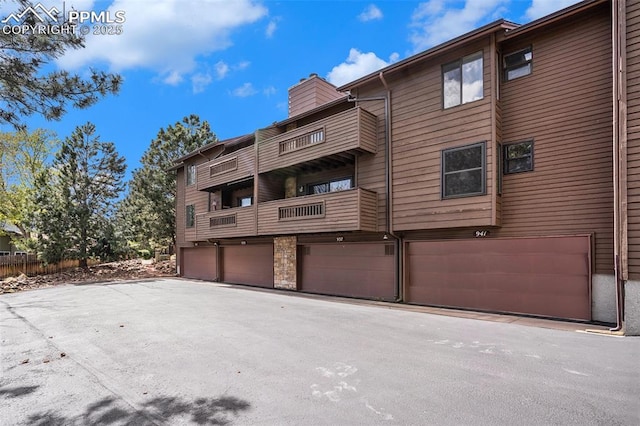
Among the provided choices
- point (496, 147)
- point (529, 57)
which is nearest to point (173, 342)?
point (496, 147)

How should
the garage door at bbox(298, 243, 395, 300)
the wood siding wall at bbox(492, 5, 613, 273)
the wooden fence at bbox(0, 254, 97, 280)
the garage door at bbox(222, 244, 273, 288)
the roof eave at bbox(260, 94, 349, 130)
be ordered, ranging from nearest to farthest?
the wood siding wall at bbox(492, 5, 613, 273)
the garage door at bbox(298, 243, 395, 300)
the roof eave at bbox(260, 94, 349, 130)
the garage door at bbox(222, 244, 273, 288)
the wooden fence at bbox(0, 254, 97, 280)

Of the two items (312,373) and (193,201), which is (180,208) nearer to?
(193,201)

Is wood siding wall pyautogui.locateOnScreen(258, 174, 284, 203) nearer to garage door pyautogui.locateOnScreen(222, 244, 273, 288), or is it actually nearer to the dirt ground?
garage door pyautogui.locateOnScreen(222, 244, 273, 288)

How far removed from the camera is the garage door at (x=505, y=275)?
8547 mm

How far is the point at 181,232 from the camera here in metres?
23.2

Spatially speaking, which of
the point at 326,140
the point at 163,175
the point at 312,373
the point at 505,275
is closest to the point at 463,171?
the point at 505,275

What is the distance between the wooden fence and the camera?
2220 centimetres

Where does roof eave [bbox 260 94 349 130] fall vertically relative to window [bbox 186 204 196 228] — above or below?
above

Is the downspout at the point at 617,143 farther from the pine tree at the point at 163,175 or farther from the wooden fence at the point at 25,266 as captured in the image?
the wooden fence at the point at 25,266

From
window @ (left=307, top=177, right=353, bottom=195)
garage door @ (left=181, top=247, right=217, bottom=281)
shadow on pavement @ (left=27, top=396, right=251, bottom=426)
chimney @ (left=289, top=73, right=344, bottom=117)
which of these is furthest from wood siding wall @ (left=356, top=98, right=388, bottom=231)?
garage door @ (left=181, top=247, right=217, bottom=281)

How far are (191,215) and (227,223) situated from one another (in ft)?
18.5

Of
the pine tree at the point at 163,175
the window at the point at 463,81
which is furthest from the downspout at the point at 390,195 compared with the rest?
the pine tree at the point at 163,175

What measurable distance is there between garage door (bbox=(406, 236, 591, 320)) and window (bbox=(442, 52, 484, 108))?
4.06m

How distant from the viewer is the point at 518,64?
10.0 metres
